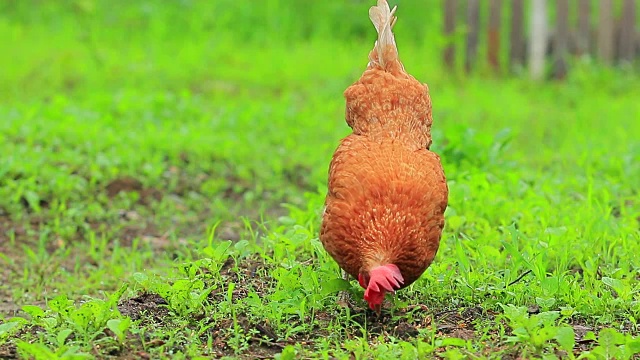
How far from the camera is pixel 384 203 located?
4.03 m

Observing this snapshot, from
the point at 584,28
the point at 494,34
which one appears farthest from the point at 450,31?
the point at 584,28

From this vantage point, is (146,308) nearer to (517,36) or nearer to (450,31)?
(450,31)

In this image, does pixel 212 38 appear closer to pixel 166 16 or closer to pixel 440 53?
pixel 166 16

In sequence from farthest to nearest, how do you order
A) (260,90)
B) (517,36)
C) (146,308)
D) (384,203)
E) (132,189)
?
(517,36)
(260,90)
(132,189)
(146,308)
(384,203)

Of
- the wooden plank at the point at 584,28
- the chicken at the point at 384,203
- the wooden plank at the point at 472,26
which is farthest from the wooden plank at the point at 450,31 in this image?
the chicken at the point at 384,203

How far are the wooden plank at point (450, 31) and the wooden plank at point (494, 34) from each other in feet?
1.28

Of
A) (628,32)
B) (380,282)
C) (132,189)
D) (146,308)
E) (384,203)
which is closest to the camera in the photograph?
(380,282)

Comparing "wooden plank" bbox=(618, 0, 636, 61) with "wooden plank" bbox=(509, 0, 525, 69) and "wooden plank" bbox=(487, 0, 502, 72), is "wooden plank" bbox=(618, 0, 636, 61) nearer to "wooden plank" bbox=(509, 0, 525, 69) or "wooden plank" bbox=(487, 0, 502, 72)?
"wooden plank" bbox=(509, 0, 525, 69)

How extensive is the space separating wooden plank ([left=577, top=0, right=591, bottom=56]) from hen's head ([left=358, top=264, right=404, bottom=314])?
739cm

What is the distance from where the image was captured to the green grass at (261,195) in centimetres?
399

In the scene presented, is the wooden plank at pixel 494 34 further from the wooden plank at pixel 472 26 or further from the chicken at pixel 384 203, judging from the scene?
the chicken at pixel 384 203

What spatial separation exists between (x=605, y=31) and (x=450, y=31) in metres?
1.71

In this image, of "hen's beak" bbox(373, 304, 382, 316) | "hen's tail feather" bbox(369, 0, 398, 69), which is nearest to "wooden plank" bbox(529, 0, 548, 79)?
"hen's tail feather" bbox(369, 0, 398, 69)

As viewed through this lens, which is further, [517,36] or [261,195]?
[517,36]
